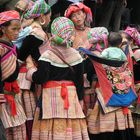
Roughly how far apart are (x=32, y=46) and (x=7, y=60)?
3.05 feet

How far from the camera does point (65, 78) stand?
513 cm

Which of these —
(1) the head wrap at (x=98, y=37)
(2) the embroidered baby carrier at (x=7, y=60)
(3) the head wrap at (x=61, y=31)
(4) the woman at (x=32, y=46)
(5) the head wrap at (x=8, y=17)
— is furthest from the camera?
(1) the head wrap at (x=98, y=37)

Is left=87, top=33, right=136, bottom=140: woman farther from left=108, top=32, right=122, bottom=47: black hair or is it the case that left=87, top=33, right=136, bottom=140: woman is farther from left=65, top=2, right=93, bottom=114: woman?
left=65, top=2, right=93, bottom=114: woman

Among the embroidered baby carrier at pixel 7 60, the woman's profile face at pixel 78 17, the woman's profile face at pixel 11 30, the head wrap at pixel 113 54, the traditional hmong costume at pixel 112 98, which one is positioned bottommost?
the traditional hmong costume at pixel 112 98

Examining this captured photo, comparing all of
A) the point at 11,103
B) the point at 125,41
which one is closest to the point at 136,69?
the point at 125,41

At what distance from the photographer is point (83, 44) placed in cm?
620

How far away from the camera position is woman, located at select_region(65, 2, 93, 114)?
234 inches

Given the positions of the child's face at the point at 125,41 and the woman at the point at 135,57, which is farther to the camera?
the woman at the point at 135,57

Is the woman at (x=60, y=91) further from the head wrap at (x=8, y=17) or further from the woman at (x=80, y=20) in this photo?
the woman at (x=80, y=20)

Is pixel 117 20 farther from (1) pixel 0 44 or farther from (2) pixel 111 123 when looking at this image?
(1) pixel 0 44

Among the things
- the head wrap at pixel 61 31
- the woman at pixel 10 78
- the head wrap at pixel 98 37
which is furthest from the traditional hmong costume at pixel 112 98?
the woman at pixel 10 78

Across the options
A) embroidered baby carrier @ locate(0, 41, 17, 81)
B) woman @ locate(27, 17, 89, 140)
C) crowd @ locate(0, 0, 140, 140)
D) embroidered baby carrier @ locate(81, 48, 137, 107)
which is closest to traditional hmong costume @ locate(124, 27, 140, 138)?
crowd @ locate(0, 0, 140, 140)

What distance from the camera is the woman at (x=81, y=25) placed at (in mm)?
5953

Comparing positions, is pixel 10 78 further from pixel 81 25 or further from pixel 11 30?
pixel 81 25
